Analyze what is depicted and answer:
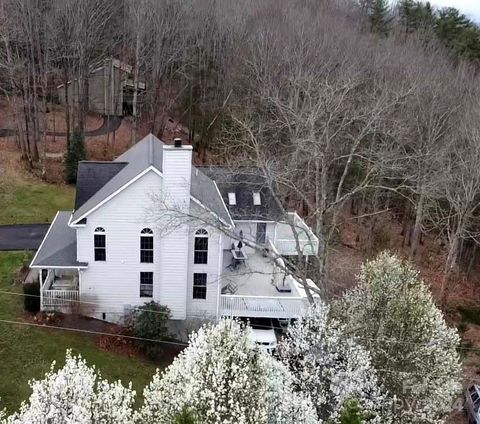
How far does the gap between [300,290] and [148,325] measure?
6499 millimetres

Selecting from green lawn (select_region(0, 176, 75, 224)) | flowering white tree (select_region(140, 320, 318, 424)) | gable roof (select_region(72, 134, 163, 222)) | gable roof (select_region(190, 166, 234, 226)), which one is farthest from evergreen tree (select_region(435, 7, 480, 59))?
flowering white tree (select_region(140, 320, 318, 424))

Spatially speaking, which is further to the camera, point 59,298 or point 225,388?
point 59,298

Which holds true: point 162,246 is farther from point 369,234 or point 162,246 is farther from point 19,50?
point 19,50

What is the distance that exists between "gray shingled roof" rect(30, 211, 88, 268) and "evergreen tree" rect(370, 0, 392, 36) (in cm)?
4857

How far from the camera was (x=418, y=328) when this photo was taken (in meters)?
16.1

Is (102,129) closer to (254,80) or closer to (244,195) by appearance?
(254,80)

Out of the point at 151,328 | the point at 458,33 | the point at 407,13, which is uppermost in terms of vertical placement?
the point at 407,13

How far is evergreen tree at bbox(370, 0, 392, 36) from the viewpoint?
61812 mm

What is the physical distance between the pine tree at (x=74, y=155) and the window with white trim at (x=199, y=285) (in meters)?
16.9

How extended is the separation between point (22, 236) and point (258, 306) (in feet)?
42.7

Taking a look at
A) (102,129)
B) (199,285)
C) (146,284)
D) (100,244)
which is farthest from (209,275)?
(102,129)

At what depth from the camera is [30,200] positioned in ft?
104

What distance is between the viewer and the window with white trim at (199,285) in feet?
69.8

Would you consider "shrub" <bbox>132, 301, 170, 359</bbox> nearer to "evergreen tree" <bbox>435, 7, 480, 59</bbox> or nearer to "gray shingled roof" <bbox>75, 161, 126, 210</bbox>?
"gray shingled roof" <bbox>75, 161, 126, 210</bbox>
